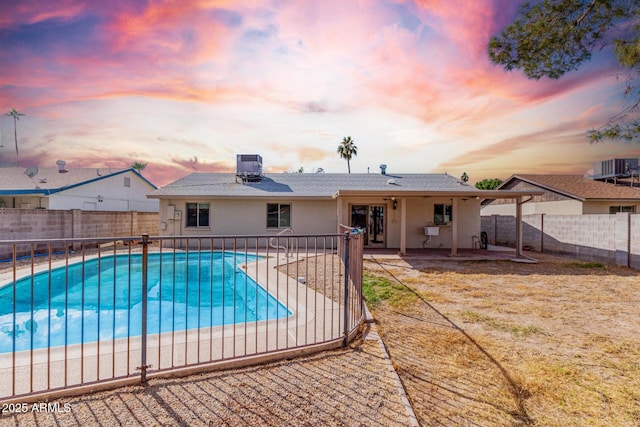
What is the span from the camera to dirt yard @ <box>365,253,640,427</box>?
260cm

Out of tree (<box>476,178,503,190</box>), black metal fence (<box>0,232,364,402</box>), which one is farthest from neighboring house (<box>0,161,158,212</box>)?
tree (<box>476,178,503,190</box>)

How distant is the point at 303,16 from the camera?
8.27 metres

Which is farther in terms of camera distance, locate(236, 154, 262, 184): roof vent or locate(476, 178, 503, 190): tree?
locate(476, 178, 503, 190): tree

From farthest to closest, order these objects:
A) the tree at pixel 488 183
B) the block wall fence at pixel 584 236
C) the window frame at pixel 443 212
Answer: the tree at pixel 488 183 < the window frame at pixel 443 212 < the block wall fence at pixel 584 236

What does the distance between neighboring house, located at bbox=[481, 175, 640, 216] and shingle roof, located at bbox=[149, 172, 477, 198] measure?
18.0ft

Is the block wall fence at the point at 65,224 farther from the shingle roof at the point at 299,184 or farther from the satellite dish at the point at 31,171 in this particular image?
the satellite dish at the point at 31,171

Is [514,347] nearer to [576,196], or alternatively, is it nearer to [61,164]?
[576,196]

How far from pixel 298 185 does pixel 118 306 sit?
10.8 meters

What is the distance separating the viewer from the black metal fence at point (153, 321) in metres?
2.71

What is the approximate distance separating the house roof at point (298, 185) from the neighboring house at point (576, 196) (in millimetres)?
5423

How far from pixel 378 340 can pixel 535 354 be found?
6.20 feet

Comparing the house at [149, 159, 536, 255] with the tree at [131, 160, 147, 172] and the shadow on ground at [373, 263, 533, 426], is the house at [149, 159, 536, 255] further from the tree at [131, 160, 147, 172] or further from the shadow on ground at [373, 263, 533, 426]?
the tree at [131, 160, 147, 172]

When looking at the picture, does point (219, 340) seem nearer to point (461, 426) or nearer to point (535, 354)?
point (461, 426)

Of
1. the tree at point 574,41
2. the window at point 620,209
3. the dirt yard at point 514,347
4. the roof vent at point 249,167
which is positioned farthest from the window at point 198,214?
the window at point 620,209
